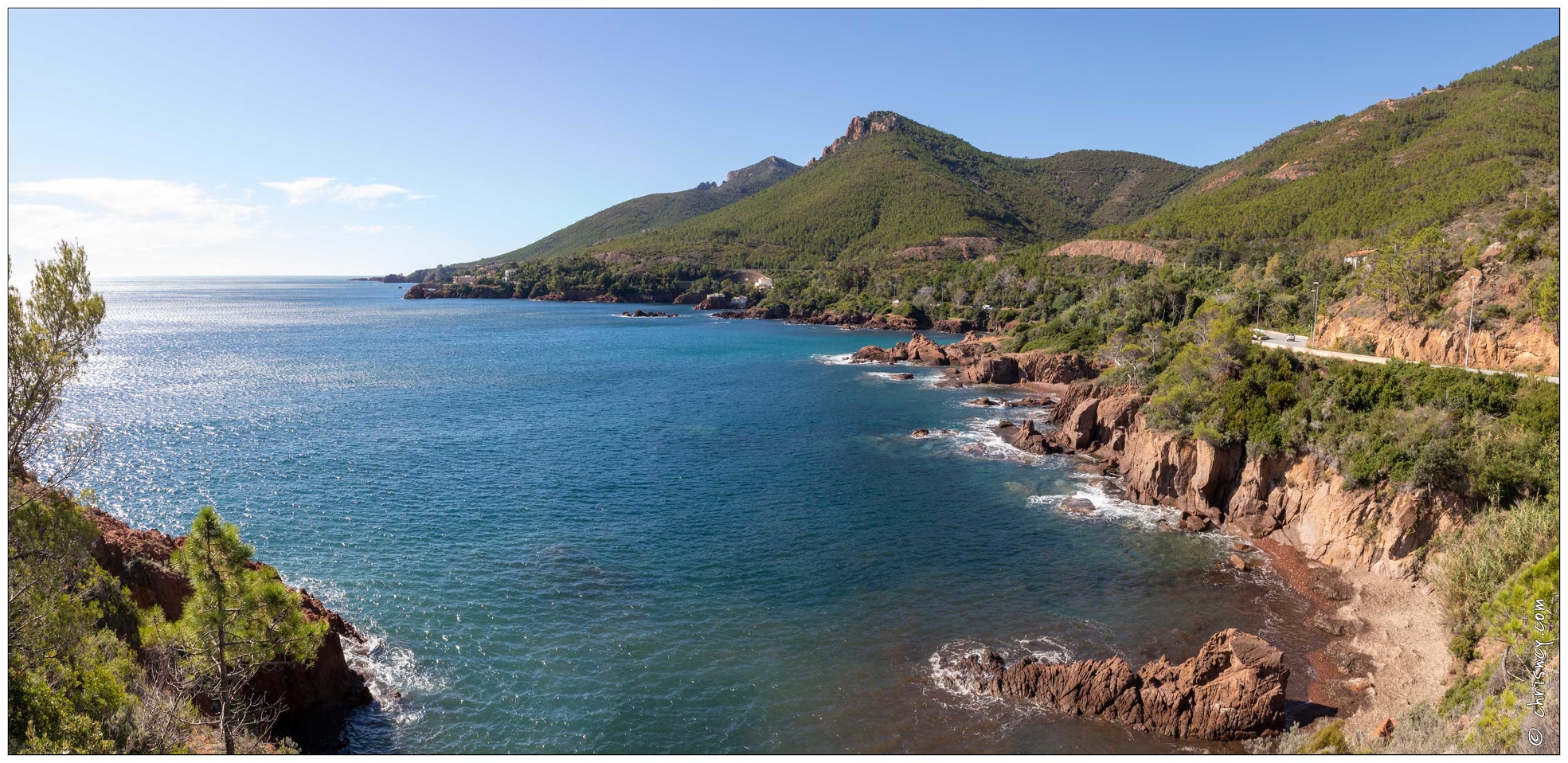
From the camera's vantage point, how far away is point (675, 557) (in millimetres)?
31625

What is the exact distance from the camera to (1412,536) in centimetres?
2792

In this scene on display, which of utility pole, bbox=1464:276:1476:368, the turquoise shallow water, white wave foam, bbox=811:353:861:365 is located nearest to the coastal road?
utility pole, bbox=1464:276:1476:368

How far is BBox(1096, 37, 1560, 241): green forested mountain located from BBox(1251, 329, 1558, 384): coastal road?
29.5 metres

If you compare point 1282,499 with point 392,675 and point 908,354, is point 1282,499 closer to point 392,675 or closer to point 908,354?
point 392,675

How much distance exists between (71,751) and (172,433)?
46.8 m

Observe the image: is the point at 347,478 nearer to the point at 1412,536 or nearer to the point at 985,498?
the point at 985,498

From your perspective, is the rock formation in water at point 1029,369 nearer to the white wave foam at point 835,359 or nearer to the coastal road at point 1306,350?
the white wave foam at point 835,359

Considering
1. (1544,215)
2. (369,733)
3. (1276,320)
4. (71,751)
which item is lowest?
(369,733)

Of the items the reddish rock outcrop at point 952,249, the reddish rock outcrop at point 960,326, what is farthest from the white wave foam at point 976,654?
the reddish rock outcrop at point 952,249

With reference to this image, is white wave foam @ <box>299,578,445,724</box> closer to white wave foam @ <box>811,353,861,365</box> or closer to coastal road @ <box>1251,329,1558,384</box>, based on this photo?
coastal road @ <box>1251,329,1558,384</box>

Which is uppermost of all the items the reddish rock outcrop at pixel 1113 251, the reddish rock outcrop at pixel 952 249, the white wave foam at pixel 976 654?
the reddish rock outcrop at pixel 952 249

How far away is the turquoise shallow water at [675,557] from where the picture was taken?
21297 mm

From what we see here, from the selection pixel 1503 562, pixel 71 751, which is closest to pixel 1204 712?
pixel 1503 562

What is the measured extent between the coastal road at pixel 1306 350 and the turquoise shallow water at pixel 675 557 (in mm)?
13458
